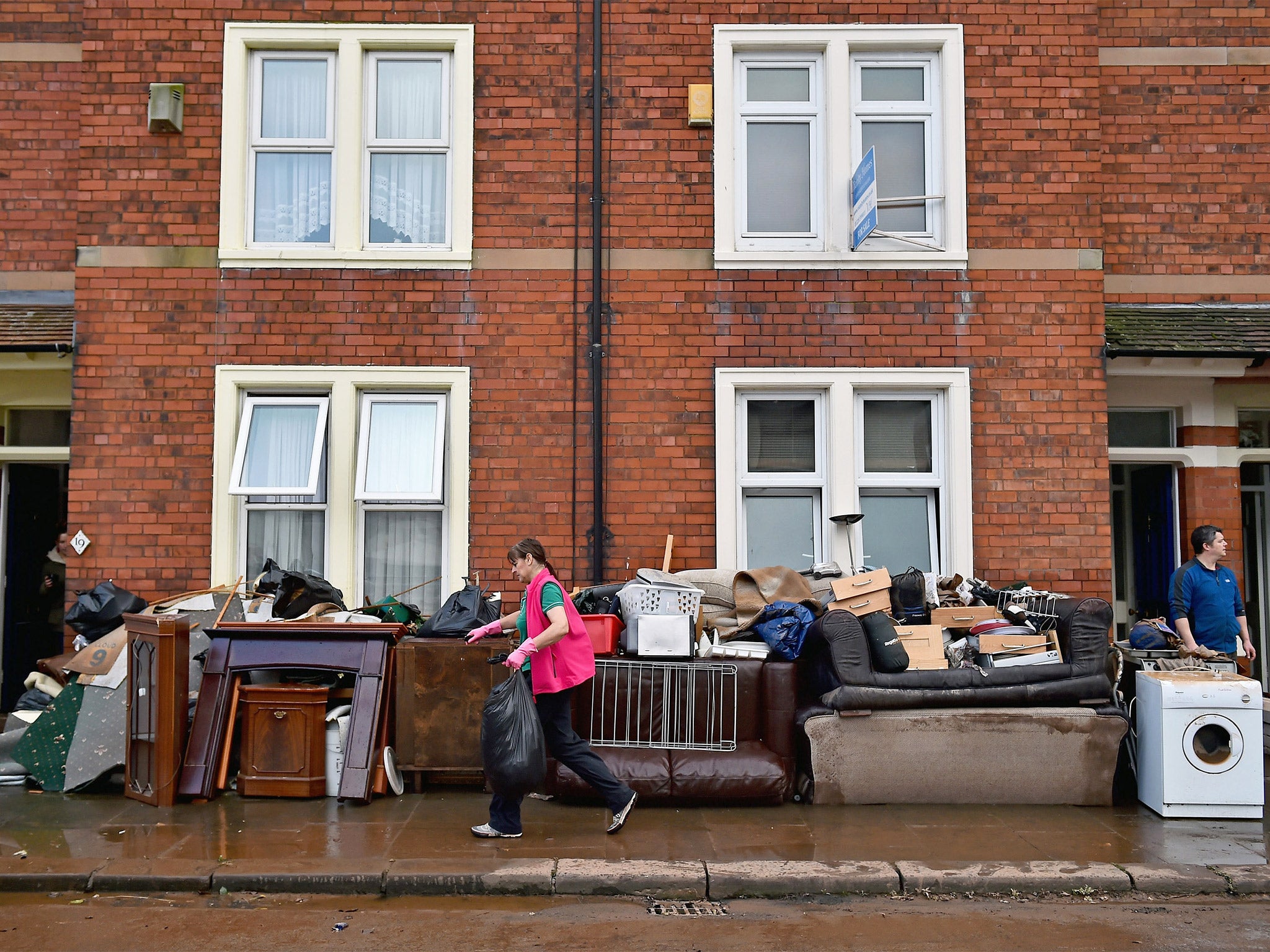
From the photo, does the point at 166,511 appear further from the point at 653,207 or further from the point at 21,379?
the point at 653,207

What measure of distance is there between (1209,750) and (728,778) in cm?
322

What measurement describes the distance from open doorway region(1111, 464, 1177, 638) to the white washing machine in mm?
3166

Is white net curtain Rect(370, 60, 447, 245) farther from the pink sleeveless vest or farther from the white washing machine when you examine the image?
the white washing machine

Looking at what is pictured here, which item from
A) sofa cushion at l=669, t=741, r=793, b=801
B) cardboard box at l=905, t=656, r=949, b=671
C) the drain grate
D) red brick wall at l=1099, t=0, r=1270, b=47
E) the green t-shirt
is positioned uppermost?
red brick wall at l=1099, t=0, r=1270, b=47

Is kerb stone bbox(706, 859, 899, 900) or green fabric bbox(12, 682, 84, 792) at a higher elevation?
green fabric bbox(12, 682, 84, 792)

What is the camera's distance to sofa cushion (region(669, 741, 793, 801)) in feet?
22.5

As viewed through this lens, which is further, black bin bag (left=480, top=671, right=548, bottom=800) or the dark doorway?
the dark doorway

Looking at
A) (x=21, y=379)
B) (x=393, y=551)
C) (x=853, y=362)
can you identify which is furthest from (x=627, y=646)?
(x=21, y=379)

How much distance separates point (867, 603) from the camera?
24.5 ft

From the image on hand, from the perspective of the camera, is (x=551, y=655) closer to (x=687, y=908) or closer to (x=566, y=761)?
(x=566, y=761)

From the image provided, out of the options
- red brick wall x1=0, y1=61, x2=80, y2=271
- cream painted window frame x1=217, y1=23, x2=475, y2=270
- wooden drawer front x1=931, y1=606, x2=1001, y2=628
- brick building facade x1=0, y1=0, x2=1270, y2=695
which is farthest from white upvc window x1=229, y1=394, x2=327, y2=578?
wooden drawer front x1=931, y1=606, x2=1001, y2=628

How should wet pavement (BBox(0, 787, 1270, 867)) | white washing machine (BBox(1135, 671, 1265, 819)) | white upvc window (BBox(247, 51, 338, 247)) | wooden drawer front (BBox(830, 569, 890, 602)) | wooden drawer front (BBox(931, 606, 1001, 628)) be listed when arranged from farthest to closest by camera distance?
1. white upvc window (BBox(247, 51, 338, 247))
2. wooden drawer front (BBox(931, 606, 1001, 628))
3. wooden drawer front (BBox(830, 569, 890, 602))
4. white washing machine (BBox(1135, 671, 1265, 819))
5. wet pavement (BBox(0, 787, 1270, 867))

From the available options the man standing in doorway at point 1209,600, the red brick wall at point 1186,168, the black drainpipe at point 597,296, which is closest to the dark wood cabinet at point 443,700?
the black drainpipe at point 597,296

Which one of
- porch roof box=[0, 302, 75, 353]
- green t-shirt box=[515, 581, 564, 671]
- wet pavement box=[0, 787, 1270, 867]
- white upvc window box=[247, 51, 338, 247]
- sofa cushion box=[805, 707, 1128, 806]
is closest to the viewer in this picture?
wet pavement box=[0, 787, 1270, 867]
